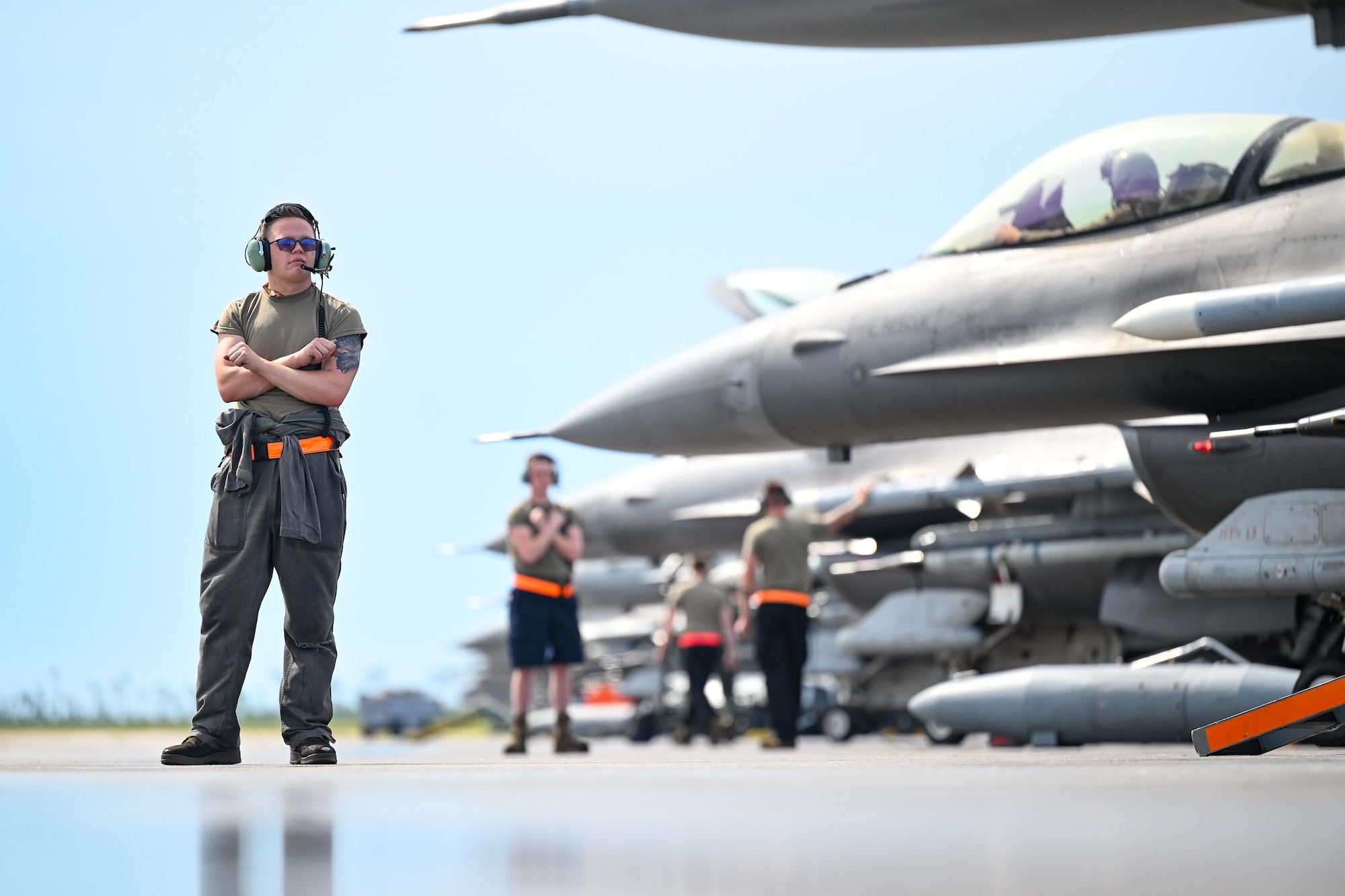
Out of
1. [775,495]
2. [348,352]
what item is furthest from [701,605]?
[348,352]

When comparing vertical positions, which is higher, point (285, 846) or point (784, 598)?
point (784, 598)

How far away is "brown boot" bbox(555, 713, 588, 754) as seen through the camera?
24.9 feet

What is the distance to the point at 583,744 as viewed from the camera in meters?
7.72

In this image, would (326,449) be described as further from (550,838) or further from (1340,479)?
(1340,479)

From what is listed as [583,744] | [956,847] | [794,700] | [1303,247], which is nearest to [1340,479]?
[1303,247]

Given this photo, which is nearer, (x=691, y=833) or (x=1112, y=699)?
(x=691, y=833)

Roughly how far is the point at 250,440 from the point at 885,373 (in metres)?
4.28

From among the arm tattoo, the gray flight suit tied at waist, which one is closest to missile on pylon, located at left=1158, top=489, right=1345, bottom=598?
the arm tattoo

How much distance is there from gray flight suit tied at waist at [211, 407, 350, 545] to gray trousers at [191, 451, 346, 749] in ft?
0.14

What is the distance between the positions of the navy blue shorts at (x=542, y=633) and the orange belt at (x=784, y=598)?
1.21m

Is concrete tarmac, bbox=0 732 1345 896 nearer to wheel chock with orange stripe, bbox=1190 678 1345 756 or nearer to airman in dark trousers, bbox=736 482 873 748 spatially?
wheel chock with orange stripe, bbox=1190 678 1345 756

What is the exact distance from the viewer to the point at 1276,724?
13.6ft

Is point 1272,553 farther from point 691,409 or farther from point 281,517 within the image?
point 281,517

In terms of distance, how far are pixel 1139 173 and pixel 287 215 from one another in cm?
440
